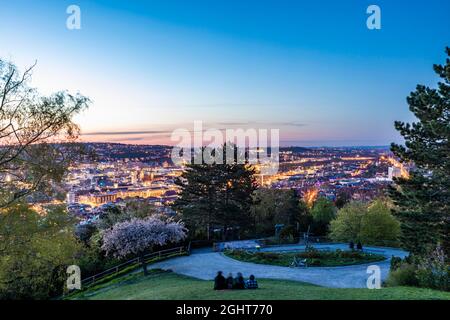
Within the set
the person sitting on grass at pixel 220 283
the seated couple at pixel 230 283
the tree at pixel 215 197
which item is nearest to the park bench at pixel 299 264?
the seated couple at pixel 230 283

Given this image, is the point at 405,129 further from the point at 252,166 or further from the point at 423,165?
the point at 252,166

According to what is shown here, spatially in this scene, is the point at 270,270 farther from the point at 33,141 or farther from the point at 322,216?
Result: the point at 322,216

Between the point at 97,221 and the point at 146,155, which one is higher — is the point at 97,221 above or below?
below

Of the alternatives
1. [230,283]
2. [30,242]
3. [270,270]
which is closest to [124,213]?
[270,270]

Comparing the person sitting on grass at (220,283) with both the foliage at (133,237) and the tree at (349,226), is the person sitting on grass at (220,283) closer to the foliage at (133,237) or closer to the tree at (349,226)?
the foliage at (133,237)

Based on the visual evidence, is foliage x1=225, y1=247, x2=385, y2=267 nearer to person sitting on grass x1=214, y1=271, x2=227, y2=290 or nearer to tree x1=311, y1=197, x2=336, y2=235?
person sitting on grass x1=214, y1=271, x2=227, y2=290
